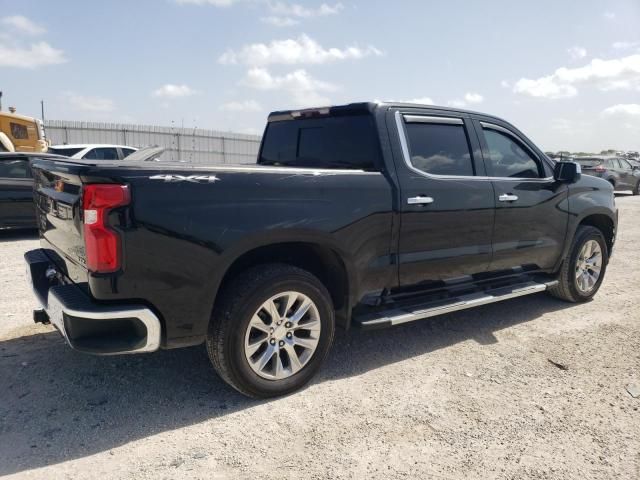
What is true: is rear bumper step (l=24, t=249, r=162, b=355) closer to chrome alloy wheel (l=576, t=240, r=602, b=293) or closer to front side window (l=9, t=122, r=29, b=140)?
chrome alloy wheel (l=576, t=240, r=602, b=293)

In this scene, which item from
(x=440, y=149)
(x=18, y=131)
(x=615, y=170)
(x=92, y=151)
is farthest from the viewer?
(x=615, y=170)

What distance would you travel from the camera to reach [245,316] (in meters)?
3.06

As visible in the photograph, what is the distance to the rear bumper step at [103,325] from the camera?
2.68 metres

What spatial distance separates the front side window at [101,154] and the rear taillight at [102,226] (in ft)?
34.1

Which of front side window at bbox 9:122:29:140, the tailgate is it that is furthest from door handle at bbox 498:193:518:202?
front side window at bbox 9:122:29:140

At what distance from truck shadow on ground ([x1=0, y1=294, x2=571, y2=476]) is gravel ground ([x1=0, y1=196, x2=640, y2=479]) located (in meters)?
0.01

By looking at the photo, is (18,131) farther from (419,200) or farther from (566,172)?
(566,172)

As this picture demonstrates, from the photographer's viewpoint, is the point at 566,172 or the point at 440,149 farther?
the point at 566,172

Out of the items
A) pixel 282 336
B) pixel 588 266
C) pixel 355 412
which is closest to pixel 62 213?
pixel 282 336

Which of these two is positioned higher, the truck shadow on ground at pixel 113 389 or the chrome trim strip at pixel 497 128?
the chrome trim strip at pixel 497 128

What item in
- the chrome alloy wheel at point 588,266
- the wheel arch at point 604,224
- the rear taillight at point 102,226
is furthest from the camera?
the wheel arch at point 604,224

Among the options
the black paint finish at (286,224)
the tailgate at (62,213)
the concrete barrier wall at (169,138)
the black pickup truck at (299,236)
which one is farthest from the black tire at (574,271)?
the concrete barrier wall at (169,138)

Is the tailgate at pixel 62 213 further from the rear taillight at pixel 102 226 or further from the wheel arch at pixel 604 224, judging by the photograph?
the wheel arch at pixel 604 224

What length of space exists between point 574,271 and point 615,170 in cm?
1706
